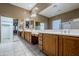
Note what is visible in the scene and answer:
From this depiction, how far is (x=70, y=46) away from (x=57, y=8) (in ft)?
3.13

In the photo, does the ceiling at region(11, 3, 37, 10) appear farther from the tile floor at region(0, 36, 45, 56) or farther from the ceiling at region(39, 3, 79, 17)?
the tile floor at region(0, 36, 45, 56)

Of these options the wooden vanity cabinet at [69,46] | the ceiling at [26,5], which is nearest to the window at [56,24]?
the wooden vanity cabinet at [69,46]

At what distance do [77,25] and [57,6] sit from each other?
613 millimetres

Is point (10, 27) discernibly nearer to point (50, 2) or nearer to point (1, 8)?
point (1, 8)

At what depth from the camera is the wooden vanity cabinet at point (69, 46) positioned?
1660mm

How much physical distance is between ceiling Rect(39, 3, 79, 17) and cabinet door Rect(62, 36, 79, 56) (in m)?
0.65

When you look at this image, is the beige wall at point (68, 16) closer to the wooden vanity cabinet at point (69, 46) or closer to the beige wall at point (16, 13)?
the beige wall at point (16, 13)

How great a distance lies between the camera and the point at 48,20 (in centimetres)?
240

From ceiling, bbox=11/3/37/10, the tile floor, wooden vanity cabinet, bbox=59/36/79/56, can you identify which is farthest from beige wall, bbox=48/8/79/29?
the tile floor

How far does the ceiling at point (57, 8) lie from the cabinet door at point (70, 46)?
2.12ft

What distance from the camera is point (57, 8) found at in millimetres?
2291

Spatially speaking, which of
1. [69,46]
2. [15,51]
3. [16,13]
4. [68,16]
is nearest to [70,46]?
[69,46]

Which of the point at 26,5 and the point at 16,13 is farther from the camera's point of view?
the point at 16,13

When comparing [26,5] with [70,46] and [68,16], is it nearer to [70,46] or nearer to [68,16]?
[68,16]
